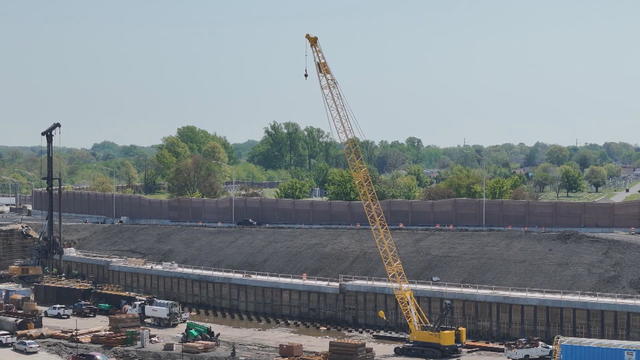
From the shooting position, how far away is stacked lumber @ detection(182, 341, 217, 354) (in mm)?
82938

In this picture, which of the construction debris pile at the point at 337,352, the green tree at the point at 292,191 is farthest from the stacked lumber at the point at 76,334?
the green tree at the point at 292,191

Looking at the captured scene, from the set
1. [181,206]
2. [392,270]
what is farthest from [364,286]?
[181,206]

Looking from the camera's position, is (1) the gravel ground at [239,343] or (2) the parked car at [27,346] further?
(2) the parked car at [27,346]

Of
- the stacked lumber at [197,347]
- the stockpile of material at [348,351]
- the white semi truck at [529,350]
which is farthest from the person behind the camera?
the stacked lumber at [197,347]

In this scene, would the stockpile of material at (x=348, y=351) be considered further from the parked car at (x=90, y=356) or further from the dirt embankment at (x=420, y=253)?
the dirt embankment at (x=420, y=253)

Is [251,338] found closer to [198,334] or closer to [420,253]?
[198,334]

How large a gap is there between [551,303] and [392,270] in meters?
15.0

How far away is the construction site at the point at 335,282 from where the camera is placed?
270 feet

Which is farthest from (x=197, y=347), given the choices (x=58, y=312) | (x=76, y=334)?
(x=58, y=312)

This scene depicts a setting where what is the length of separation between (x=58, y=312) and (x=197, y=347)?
85.1ft

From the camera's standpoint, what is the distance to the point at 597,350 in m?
65.2

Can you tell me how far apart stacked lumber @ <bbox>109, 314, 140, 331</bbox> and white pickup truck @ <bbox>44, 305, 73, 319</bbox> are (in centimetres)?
1280

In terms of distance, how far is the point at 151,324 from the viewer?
320 feet

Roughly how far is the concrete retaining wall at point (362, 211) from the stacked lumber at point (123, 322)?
4096 centimetres
